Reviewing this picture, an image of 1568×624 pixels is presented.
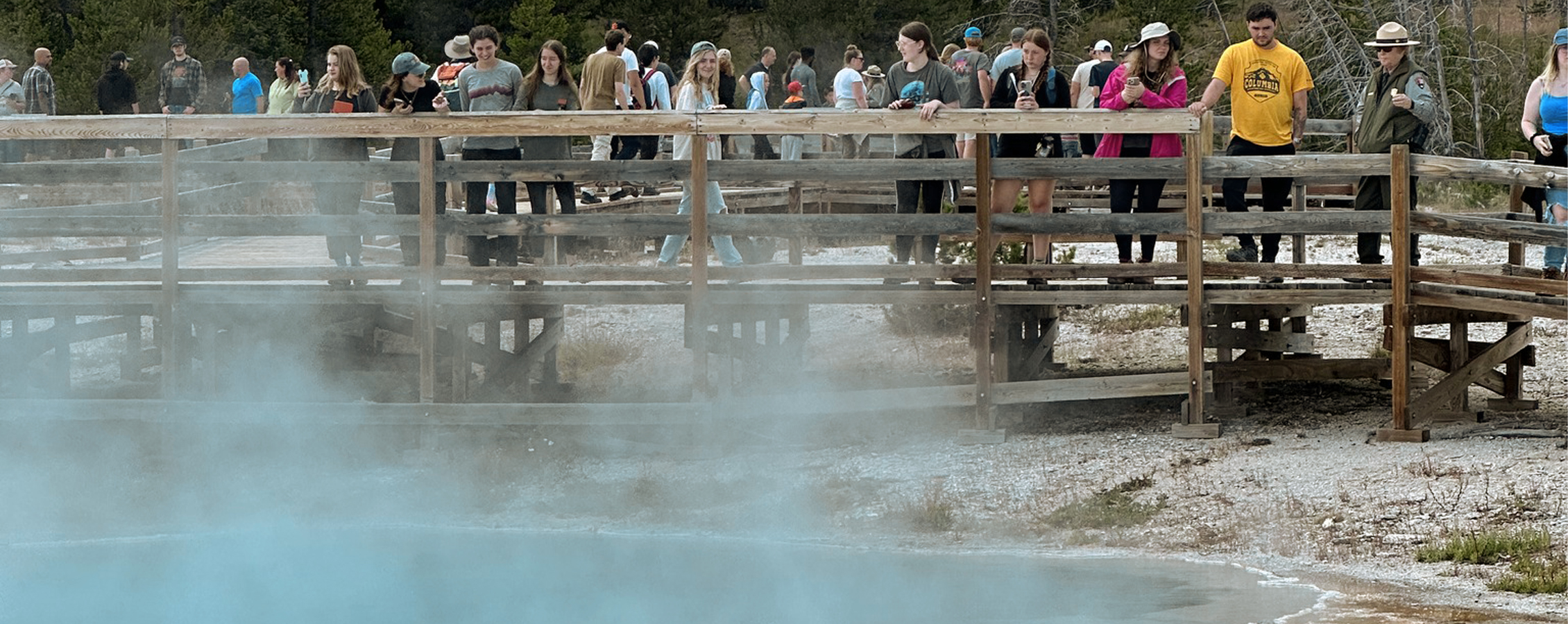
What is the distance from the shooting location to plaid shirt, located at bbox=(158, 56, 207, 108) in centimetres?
1997

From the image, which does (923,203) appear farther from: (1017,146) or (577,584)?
(577,584)

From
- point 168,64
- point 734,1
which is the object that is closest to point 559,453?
point 168,64

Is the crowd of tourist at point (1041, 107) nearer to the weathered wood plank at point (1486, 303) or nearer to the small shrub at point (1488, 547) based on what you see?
the weathered wood plank at point (1486, 303)

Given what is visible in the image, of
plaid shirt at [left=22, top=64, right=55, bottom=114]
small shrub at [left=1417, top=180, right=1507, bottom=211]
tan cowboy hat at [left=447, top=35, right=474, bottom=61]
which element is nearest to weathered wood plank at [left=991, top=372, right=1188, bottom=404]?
tan cowboy hat at [left=447, top=35, right=474, bottom=61]

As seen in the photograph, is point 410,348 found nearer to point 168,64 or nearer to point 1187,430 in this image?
point 1187,430

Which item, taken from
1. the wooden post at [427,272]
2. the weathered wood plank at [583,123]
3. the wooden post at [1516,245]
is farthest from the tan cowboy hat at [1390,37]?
the wooden post at [427,272]

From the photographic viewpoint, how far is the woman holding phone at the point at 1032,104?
1139 centimetres

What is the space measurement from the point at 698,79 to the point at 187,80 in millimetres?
8643

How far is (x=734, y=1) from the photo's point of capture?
49.0m

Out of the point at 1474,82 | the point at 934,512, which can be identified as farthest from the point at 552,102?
the point at 1474,82

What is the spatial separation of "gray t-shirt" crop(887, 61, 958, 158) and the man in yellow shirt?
1499 mm

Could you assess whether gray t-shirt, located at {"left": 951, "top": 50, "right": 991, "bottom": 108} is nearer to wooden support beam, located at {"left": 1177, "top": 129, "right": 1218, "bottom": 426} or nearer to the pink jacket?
the pink jacket

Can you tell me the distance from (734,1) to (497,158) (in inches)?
1499

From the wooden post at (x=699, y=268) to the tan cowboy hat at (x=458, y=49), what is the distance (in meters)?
7.51
